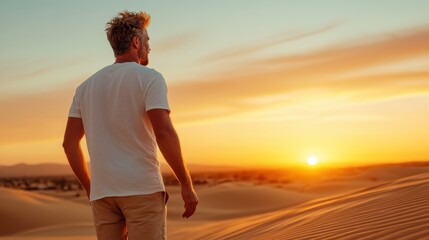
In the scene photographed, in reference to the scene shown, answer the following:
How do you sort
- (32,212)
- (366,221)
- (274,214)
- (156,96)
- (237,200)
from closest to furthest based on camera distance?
(156,96)
(366,221)
(274,214)
(32,212)
(237,200)

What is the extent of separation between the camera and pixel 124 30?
3545mm

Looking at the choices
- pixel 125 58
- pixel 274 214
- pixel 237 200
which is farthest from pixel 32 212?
pixel 125 58

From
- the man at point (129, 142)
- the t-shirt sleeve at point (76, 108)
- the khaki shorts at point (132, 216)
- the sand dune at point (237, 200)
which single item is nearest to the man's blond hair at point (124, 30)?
the man at point (129, 142)

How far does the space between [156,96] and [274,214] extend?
7989 mm

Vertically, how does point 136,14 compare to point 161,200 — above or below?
above

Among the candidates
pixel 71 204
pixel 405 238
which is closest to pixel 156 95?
pixel 405 238

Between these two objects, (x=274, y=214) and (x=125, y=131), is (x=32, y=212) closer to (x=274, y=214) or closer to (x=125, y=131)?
→ (x=274, y=214)

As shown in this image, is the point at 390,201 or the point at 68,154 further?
the point at 390,201

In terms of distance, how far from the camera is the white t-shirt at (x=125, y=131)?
3420mm

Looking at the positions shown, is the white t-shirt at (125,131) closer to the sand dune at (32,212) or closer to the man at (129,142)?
the man at (129,142)

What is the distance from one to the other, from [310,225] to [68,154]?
3994 mm

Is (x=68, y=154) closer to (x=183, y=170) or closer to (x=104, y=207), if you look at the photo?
(x=104, y=207)

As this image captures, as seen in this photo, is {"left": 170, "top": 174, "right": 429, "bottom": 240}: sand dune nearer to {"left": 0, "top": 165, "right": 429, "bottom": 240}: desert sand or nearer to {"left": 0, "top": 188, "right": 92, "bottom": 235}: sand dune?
{"left": 0, "top": 165, "right": 429, "bottom": 240}: desert sand

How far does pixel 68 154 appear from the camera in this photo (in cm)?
380
